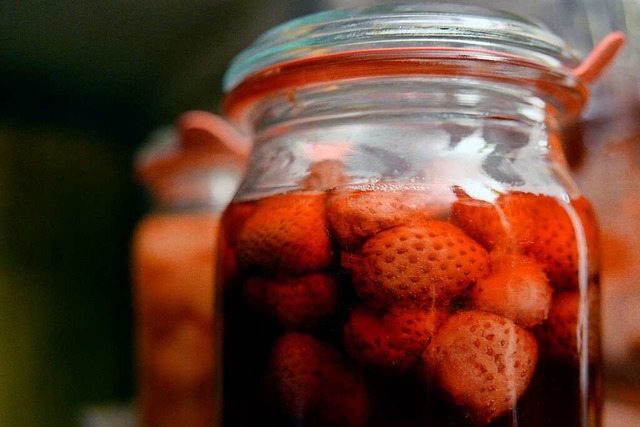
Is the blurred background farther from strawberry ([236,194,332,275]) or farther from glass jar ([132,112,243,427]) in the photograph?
strawberry ([236,194,332,275])

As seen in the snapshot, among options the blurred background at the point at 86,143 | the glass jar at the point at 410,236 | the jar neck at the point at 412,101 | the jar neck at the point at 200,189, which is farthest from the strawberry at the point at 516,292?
the jar neck at the point at 200,189

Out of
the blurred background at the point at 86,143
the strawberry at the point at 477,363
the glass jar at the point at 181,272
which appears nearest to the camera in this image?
the strawberry at the point at 477,363

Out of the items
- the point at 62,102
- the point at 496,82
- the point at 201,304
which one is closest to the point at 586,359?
the point at 496,82

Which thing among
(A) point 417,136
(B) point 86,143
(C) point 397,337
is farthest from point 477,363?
(B) point 86,143

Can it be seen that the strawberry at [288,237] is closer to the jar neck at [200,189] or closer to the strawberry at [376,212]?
the strawberry at [376,212]

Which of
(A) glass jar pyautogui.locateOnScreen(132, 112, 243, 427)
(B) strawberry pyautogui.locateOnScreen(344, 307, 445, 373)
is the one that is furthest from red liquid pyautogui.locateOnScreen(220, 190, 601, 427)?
(A) glass jar pyautogui.locateOnScreen(132, 112, 243, 427)

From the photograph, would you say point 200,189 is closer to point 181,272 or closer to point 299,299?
point 181,272

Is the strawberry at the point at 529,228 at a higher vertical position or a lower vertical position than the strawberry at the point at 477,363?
higher
